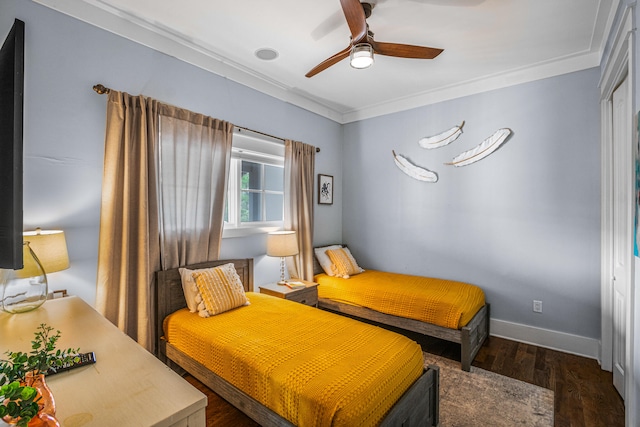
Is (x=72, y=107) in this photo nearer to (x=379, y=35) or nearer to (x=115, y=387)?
(x=115, y=387)

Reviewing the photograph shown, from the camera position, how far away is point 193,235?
261 centimetres

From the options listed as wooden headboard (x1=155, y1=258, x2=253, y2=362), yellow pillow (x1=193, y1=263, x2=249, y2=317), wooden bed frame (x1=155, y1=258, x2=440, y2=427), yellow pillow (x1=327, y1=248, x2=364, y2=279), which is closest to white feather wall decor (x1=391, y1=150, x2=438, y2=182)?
yellow pillow (x1=327, y1=248, x2=364, y2=279)

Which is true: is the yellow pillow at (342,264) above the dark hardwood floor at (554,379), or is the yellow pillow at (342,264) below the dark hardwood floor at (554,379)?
above

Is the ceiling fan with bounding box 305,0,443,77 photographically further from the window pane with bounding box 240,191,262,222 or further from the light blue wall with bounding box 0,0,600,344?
the window pane with bounding box 240,191,262,222

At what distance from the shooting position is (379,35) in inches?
97.9

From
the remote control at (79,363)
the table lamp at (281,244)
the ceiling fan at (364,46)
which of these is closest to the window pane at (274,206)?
the table lamp at (281,244)

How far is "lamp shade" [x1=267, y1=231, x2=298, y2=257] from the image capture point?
315cm

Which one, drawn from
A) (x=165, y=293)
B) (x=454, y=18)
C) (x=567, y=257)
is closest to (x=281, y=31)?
(x=454, y=18)

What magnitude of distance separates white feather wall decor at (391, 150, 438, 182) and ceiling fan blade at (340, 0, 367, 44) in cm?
209

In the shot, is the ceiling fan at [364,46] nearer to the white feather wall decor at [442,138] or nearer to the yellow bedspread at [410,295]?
the white feather wall decor at [442,138]

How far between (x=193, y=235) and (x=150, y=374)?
5.68 feet

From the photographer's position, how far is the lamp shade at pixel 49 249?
5.37 ft

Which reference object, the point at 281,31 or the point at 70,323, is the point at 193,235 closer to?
the point at 70,323

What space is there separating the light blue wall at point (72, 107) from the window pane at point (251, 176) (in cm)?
89
